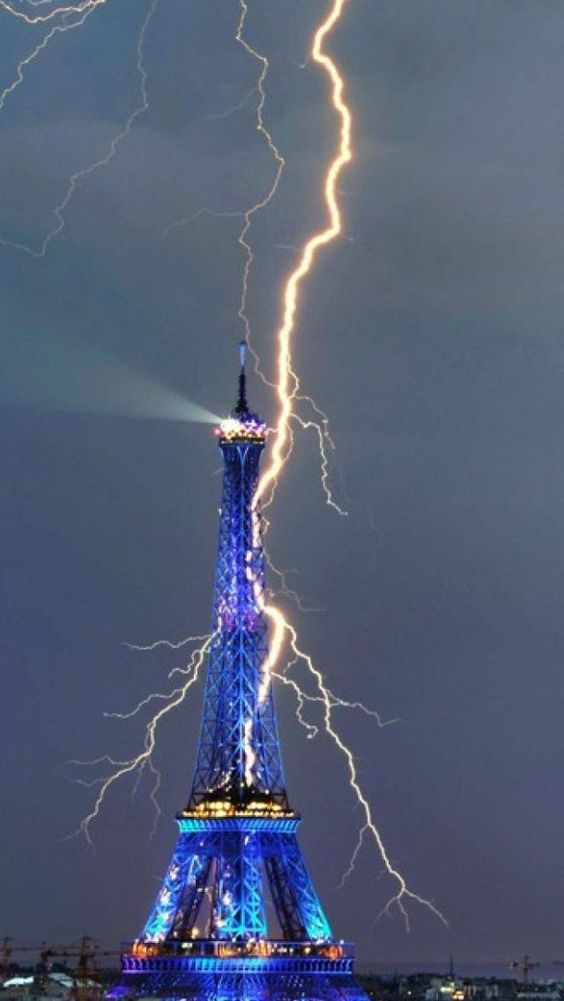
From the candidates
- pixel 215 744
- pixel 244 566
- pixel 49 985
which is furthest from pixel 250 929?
pixel 49 985

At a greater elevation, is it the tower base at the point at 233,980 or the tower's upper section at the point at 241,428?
the tower's upper section at the point at 241,428

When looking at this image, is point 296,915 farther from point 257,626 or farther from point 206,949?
point 257,626

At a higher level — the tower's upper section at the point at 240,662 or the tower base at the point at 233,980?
the tower's upper section at the point at 240,662

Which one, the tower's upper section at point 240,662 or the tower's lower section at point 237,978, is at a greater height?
the tower's upper section at point 240,662

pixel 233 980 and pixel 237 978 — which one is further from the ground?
pixel 237 978

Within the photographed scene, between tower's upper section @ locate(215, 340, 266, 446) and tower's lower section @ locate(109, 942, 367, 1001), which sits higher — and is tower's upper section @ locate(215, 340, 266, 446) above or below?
above
